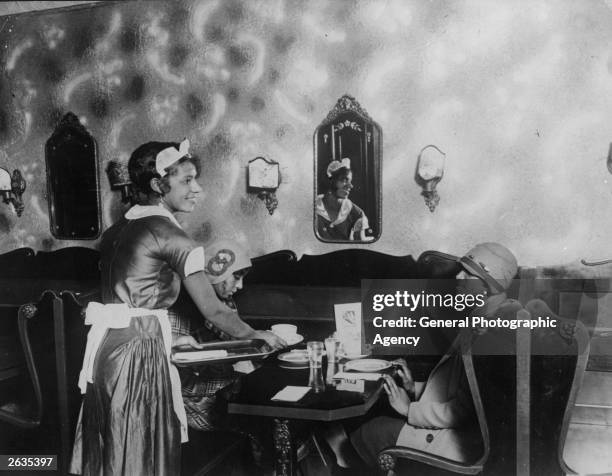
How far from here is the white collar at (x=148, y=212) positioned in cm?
207

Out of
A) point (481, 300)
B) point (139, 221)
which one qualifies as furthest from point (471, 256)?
point (139, 221)

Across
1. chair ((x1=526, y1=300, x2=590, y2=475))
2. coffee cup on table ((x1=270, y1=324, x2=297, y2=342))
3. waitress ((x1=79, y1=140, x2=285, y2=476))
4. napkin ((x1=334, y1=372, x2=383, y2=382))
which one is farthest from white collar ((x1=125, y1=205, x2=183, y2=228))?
chair ((x1=526, y1=300, x2=590, y2=475))

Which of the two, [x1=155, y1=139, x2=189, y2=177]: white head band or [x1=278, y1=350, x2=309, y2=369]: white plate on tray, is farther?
[x1=155, y1=139, x2=189, y2=177]: white head band

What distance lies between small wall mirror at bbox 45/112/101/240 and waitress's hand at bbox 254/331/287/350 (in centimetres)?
85

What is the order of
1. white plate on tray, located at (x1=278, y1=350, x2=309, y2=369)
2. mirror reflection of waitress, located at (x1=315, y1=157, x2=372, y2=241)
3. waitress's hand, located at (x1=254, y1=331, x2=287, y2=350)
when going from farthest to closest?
mirror reflection of waitress, located at (x1=315, y1=157, x2=372, y2=241) < waitress's hand, located at (x1=254, y1=331, x2=287, y2=350) < white plate on tray, located at (x1=278, y1=350, x2=309, y2=369)

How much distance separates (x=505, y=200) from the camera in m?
1.98

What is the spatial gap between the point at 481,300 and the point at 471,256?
0.21 m

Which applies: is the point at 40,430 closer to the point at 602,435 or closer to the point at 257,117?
the point at 257,117

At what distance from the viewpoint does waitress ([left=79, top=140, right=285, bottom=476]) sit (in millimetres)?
1929

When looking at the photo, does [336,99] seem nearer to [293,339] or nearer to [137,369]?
[293,339]

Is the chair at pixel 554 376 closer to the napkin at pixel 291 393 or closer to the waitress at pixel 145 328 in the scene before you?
the napkin at pixel 291 393

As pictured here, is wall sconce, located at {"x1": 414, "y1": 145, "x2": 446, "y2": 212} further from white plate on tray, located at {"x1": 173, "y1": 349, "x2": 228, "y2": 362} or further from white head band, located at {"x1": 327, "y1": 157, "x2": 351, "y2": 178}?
white plate on tray, located at {"x1": 173, "y1": 349, "x2": 228, "y2": 362}

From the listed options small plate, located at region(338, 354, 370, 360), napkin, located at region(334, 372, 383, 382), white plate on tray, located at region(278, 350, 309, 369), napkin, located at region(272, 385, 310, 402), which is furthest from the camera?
small plate, located at region(338, 354, 370, 360)

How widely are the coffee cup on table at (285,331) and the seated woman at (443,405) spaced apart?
448 millimetres
